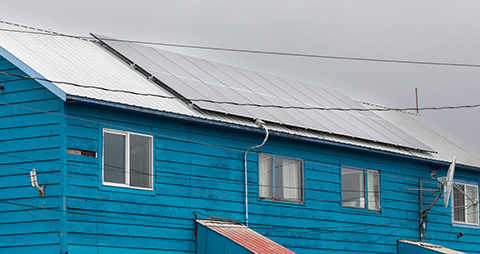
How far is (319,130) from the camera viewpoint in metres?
22.5

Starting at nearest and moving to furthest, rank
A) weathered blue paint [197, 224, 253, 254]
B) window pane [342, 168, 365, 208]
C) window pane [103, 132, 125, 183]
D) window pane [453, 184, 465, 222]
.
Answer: window pane [103, 132, 125, 183], weathered blue paint [197, 224, 253, 254], window pane [342, 168, 365, 208], window pane [453, 184, 465, 222]

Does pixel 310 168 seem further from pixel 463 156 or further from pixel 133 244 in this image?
pixel 463 156

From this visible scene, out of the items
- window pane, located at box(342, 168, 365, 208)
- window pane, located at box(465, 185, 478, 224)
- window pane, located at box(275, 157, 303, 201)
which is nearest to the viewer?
window pane, located at box(275, 157, 303, 201)

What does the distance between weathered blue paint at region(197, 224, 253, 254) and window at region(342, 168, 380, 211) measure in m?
5.59

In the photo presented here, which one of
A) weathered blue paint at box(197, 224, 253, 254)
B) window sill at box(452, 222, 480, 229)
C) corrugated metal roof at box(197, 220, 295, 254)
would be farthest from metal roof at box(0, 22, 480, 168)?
window sill at box(452, 222, 480, 229)

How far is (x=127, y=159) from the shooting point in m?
18.2

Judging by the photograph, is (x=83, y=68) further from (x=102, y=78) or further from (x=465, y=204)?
(x=465, y=204)

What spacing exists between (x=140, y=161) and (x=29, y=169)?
7.65 ft

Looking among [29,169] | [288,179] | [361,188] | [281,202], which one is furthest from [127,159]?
[361,188]

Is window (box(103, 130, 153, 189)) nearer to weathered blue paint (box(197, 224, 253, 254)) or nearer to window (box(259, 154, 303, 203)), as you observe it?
weathered blue paint (box(197, 224, 253, 254))

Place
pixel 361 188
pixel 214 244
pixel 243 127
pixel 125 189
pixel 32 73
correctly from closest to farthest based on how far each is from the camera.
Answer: pixel 32 73
pixel 125 189
pixel 214 244
pixel 243 127
pixel 361 188

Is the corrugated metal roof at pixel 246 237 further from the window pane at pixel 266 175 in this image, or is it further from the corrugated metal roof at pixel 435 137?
the corrugated metal roof at pixel 435 137

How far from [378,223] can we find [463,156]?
18.5 feet

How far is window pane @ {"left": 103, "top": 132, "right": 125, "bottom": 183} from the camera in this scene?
1795 cm
